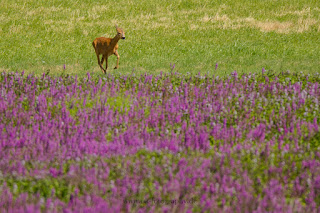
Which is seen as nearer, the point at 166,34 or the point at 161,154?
the point at 161,154

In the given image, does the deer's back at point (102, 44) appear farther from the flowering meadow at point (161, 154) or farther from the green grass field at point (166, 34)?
Answer: the flowering meadow at point (161, 154)

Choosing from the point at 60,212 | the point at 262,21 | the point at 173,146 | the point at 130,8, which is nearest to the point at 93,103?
the point at 173,146

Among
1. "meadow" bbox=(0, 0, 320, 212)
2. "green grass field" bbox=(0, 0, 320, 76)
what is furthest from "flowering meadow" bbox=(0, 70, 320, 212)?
"green grass field" bbox=(0, 0, 320, 76)

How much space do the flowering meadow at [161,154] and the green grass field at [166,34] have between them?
5.81 meters

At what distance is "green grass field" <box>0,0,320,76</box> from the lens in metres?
16.6

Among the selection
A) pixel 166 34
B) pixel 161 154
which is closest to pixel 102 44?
pixel 161 154

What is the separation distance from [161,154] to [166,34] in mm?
17881

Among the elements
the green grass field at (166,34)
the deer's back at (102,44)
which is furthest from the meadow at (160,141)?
the deer's back at (102,44)

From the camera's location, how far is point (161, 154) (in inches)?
230

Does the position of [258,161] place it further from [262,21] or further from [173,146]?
[262,21]

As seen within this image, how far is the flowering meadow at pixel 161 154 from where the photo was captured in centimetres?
477

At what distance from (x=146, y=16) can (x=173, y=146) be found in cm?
2208

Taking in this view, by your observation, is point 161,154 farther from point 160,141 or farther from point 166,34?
point 166,34

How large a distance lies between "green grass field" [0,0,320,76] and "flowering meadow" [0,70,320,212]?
5.81 meters
